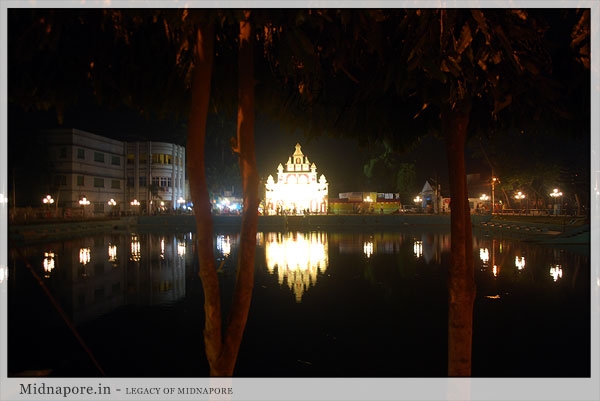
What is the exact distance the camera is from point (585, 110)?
15.4 ft

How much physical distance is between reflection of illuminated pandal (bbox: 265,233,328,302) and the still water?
12 centimetres

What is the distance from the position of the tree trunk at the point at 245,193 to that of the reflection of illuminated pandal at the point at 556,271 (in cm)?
1541

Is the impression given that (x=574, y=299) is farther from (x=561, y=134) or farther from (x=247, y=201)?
(x=247, y=201)

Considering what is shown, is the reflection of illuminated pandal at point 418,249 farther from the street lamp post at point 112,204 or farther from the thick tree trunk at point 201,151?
the street lamp post at point 112,204

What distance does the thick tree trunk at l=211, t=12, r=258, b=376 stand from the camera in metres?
4.01

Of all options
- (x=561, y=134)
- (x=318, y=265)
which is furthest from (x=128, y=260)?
(x=561, y=134)

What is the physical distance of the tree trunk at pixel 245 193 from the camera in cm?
401

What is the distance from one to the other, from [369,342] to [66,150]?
50636 millimetres

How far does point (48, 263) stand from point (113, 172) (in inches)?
1651

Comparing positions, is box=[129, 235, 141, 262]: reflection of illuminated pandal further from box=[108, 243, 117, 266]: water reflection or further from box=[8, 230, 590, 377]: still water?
box=[8, 230, 590, 377]: still water

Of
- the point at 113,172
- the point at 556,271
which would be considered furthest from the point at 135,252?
the point at 113,172

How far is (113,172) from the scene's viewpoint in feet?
190

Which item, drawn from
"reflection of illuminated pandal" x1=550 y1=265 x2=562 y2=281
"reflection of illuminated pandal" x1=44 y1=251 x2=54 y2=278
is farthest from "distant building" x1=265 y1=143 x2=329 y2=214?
"reflection of illuminated pandal" x1=550 y1=265 x2=562 y2=281
